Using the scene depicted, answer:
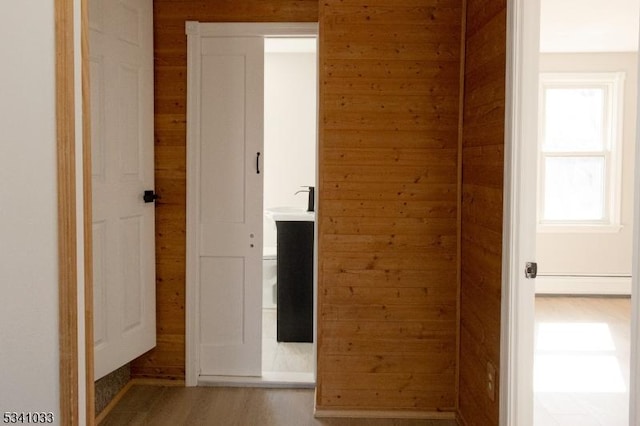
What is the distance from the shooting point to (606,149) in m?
6.95

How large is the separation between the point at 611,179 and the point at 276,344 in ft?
13.0

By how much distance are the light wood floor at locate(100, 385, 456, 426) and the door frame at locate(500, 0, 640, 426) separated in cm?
104

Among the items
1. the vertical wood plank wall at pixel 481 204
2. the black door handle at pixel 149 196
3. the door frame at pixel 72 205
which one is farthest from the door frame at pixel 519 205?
the black door handle at pixel 149 196

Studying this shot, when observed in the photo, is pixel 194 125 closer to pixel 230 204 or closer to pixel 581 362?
pixel 230 204

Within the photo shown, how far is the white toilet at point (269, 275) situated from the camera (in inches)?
227

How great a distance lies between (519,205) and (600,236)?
475cm

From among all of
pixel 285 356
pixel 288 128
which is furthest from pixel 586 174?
pixel 285 356

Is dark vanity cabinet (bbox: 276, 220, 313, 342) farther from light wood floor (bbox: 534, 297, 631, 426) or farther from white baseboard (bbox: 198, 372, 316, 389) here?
light wood floor (bbox: 534, 297, 631, 426)

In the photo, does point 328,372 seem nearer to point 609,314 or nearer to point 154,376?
point 154,376

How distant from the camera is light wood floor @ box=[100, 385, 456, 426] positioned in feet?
11.8

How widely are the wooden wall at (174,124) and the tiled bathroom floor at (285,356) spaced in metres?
0.65

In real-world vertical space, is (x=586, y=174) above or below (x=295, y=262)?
above

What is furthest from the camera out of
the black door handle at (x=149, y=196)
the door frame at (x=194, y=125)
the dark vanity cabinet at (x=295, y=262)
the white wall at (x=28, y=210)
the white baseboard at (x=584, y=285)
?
the white baseboard at (x=584, y=285)

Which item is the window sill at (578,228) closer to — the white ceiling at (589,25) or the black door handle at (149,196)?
the white ceiling at (589,25)
